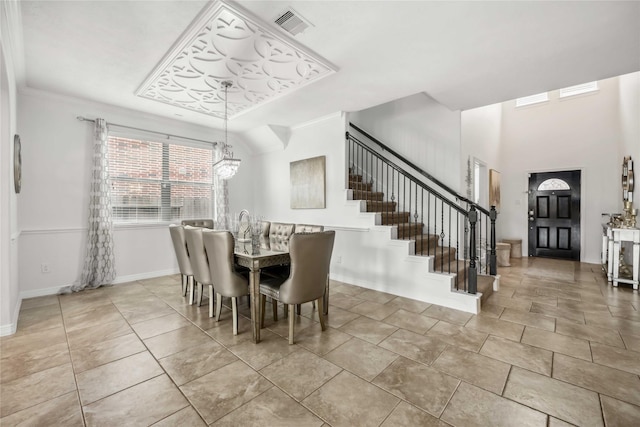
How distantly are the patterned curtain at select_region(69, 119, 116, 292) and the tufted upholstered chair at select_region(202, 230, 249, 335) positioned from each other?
252cm

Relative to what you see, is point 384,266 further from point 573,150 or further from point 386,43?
point 573,150

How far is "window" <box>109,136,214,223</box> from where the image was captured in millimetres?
4500

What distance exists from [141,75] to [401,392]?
13.6 feet

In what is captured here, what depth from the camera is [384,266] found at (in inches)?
156

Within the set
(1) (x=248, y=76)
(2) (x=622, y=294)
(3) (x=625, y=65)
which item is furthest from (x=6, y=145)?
(2) (x=622, y=294)

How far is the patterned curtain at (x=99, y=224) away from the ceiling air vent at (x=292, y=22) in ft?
11.7

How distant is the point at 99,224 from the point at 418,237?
192 inches

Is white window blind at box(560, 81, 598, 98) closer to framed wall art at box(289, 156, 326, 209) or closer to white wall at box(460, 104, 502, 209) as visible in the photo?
white wall at box(460, 104, 502, 209)

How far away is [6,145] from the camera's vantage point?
2564mm

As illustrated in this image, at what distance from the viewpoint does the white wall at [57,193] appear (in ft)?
12.2

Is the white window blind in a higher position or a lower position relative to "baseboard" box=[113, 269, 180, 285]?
higher

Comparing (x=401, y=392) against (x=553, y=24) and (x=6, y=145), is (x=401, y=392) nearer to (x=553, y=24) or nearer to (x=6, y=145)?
(x=553, y=24)

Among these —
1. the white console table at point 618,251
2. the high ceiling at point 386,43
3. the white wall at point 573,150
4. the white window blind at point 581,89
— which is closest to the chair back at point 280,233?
the high ceiling at point 386,43

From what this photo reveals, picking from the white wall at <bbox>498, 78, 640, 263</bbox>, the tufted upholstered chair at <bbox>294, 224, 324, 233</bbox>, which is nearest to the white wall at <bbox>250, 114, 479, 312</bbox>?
the tufted upholstered chair at <bbox>294, 224, 324, 233</bbox>
